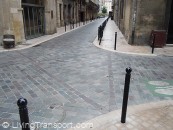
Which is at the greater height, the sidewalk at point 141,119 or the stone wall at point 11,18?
the stone wall at point 11,18

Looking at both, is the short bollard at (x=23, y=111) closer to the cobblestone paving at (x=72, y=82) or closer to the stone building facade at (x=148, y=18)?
the cobblestone paving at (x=72, y=82)

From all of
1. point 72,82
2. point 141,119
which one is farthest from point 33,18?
point 141,119

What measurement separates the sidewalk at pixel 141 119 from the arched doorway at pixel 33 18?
11.8 meters

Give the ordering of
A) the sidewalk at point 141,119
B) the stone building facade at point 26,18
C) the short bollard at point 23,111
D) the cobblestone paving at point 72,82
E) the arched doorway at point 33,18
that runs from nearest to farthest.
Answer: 1. the short bollard at point 23,111
2. the sidewalk at point 141,119
3. the cobblestone paving at point 72,82
4. the stone building facade at point 26,18
5. the arched doorway at point 33,18

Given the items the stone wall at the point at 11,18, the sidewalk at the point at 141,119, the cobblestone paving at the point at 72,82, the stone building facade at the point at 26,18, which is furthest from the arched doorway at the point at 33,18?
the sidewalk at the point at 141,119

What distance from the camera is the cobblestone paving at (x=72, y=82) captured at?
13.6 ft

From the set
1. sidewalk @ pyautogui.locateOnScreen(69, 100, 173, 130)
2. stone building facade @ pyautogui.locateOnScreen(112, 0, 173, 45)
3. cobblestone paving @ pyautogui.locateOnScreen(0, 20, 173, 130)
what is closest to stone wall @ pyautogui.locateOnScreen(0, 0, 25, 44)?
cobblestone paving @ pyautogui.locateOnScreen(0, 20, 173, 130)

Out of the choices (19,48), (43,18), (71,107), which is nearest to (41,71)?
(71,107)

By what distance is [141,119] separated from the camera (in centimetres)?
377

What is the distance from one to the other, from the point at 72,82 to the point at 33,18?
11.0 metres

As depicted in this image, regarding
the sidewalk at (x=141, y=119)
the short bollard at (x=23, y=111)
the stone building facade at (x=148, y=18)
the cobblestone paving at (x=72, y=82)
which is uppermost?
the stone building facade at (x=148, y=18)

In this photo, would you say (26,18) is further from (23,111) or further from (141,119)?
(23,111)

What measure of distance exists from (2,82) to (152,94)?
4.19 metres

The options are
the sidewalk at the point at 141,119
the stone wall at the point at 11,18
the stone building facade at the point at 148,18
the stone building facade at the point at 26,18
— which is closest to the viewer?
the sidewalk at the point at 141,119
